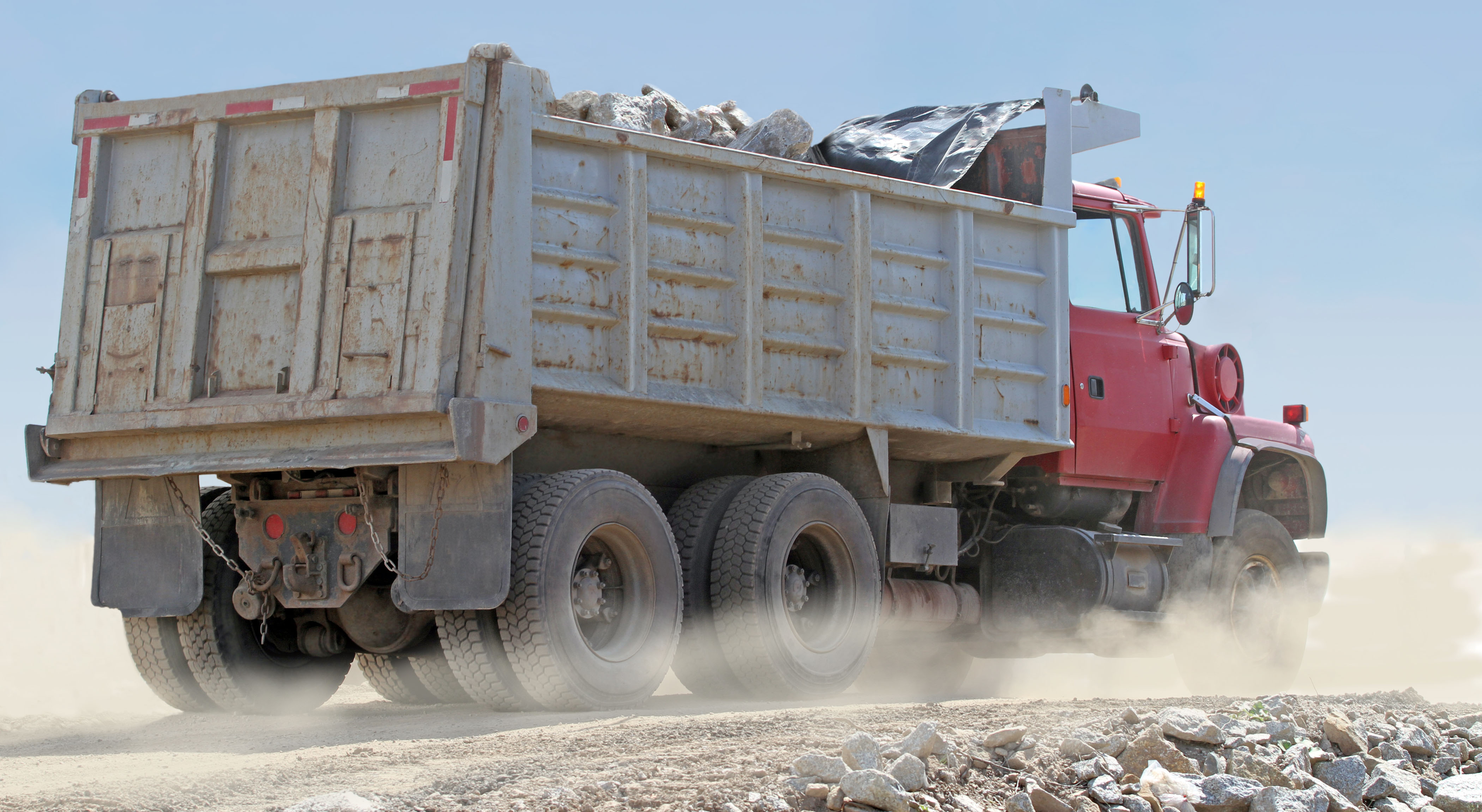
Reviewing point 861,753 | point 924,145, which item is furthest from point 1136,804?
point 924,145

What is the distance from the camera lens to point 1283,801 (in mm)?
5246

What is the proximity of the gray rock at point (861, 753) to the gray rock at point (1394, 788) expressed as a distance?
2.26 meters

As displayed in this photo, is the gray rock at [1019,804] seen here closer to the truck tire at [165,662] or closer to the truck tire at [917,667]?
the truck tire at [165,662]

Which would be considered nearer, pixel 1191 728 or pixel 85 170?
pixel 1191 728

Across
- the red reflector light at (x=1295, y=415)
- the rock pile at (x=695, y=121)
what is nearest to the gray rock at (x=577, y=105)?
the rock pile at (x=695, y=121)

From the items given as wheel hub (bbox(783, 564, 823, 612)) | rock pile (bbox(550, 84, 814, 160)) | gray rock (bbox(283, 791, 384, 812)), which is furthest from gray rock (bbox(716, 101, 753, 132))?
gray rock (bbox(283, 791, 384, 812))

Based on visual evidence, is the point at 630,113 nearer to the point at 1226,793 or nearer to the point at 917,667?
the point at 917,667

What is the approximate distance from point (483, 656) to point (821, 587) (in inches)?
87.8

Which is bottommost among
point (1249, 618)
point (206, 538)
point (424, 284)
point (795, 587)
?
point (1249, 618)

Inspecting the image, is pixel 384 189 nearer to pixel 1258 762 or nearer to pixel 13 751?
pixel 13 751

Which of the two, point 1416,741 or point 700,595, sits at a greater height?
point 700,595

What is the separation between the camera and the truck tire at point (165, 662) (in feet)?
23.5

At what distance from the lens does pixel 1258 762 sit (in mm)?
5609

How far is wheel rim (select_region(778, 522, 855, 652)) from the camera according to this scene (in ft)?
26.1
